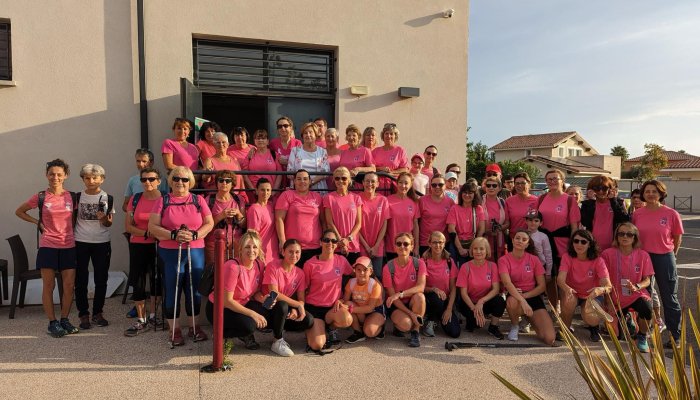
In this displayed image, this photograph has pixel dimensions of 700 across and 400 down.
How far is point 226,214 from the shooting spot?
4344mm

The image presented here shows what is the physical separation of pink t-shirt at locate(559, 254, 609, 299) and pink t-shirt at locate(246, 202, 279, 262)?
9.77ft

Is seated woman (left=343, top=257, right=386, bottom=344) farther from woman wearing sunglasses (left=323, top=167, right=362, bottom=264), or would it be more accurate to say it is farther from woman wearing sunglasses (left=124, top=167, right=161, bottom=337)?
woman wearing sunglasses (left=124, top=167, right=161, bottom=337)

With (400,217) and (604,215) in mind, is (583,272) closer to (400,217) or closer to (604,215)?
(604,215)

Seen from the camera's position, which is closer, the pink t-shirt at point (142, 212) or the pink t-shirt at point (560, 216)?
the pink t-shirt at point (142, 212)

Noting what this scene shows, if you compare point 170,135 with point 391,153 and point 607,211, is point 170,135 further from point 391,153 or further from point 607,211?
point 607,211

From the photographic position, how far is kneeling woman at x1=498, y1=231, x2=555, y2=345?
4.50 m

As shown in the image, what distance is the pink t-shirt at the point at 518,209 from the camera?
16.4 feet

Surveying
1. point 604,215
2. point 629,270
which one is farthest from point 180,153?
point 629,270

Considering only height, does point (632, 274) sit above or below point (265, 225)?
below

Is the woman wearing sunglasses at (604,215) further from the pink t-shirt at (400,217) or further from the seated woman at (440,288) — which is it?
the pink t-shirt at (400,217)

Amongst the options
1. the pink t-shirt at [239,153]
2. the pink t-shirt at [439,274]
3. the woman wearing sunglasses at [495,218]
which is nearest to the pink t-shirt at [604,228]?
the woman wearing sunglasses at [495,218]

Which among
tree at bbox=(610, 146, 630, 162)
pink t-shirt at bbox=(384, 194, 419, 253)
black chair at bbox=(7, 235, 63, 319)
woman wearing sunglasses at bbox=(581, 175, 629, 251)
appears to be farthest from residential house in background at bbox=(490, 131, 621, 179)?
black chair at bbox=(7, 235, 63, 319)

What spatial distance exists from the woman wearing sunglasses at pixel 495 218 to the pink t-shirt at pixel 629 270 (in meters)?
1.07

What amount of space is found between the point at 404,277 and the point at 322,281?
2.78 ft
